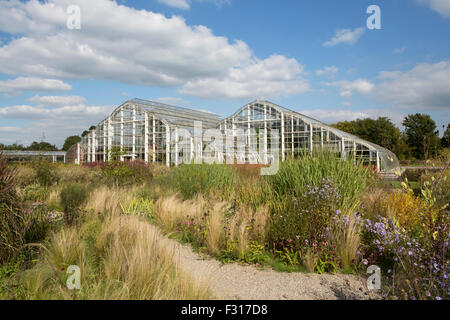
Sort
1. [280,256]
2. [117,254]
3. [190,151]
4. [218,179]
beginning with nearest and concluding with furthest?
1. [117,254]
2. [280,256]
3. [218,179]
4. [190,151]

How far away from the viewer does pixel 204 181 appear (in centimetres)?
852

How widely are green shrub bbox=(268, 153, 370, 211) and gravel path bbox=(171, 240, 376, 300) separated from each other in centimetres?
180

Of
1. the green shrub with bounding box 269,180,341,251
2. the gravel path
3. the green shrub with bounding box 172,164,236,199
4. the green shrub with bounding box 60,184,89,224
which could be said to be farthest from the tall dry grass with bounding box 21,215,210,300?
the green shrub with bounding box 172,164,236,199

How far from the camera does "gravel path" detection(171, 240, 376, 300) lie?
3.43m

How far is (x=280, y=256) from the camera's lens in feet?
15.3

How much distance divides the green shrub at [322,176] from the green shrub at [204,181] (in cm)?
190

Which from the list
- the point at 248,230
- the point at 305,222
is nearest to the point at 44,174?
the point at 248,230

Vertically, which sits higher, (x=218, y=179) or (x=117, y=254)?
(x=218, y=179)

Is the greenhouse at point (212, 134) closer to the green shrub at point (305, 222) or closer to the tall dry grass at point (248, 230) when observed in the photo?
the tall dry grass at point (248, 230)

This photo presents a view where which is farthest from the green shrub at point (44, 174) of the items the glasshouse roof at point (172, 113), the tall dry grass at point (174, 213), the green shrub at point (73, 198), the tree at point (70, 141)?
the tree at point (70, 141)
